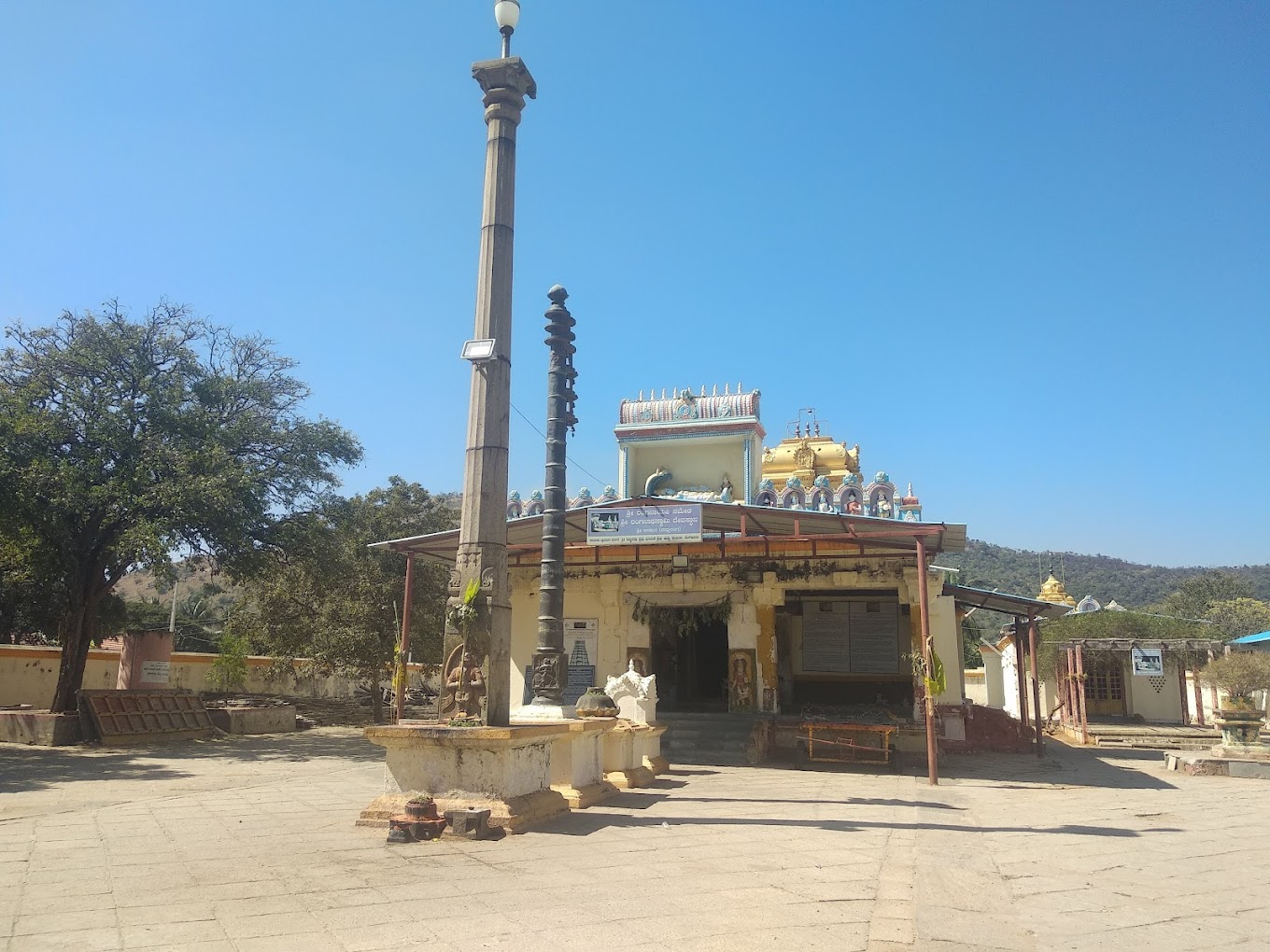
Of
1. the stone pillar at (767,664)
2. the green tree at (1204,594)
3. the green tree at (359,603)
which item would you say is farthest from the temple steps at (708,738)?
the green tree at (1204,594)

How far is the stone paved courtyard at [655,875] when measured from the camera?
428cm

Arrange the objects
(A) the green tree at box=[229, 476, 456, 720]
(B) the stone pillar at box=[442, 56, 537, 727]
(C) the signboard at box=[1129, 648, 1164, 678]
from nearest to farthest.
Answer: (B) the stone pillar at box=[442, 56, 537, 727]
(A) the green tree at box=[229, 476, 456, 720]
(C) the signboard at box=[1129, 648, 1164, 678]

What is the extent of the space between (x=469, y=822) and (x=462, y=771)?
1.84 ft

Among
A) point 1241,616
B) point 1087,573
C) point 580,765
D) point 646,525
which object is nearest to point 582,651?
point 646,525

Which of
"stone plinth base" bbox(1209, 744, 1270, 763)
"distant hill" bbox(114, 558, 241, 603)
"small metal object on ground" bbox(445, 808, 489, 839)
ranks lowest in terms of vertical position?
"stone plinth base" bbox(1209, 744, 1270, 763)

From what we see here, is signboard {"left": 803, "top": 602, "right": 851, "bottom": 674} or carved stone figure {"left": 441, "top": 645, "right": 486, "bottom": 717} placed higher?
signboard {"left": 803, "top": 602, "right": 851, "bottom": 674}

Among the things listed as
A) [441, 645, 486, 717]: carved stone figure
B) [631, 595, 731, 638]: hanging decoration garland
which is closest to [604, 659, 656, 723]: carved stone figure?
[441, 645, 486, 717]: carved stone figure

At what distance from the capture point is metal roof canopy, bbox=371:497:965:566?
1248 centimetres

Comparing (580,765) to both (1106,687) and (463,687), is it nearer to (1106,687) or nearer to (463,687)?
(463,687)

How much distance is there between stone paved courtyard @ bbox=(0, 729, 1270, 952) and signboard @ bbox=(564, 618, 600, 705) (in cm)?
656

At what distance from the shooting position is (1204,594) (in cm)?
5347

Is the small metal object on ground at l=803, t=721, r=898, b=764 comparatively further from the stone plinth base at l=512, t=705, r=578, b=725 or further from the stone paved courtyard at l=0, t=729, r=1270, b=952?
the stone plinth base at l=512, t=705, r=578, b=725

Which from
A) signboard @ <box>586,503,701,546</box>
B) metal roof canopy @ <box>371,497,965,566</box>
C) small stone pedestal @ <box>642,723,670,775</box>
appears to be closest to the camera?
small stone pedestal @ <box>642,723,670,775</box>

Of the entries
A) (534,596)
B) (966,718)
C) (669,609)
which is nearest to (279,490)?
(534,596)
